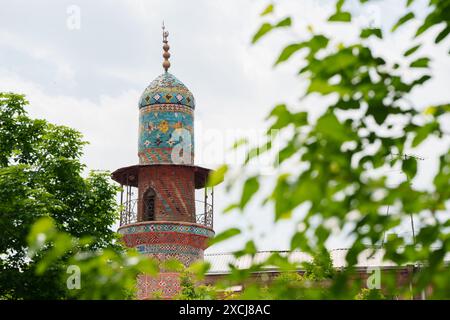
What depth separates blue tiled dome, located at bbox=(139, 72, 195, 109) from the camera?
86.4 ft

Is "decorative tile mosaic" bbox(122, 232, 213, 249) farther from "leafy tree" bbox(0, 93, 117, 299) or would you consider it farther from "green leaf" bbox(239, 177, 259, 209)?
"green leaf" bbox(239, 177, 259, 209)

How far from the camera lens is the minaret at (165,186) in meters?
25.8

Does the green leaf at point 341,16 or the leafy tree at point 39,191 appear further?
the leafy tree at point 39,191

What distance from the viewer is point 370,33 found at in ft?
8.34

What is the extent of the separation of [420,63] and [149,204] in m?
24.5

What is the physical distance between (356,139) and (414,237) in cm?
37

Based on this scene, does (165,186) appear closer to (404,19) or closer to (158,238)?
(158,238)

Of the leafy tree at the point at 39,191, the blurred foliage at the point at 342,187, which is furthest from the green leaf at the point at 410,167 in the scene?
the leafy tree at the point at 39,191

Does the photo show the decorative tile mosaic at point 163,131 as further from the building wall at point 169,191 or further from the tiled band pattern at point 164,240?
the tiled band pattern at point 164,240

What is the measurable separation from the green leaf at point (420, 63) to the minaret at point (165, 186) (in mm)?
23158

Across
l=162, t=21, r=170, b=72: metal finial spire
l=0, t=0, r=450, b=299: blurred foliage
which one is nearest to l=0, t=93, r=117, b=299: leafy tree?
l=162, t=21, r=170, b=72: metal finial spire

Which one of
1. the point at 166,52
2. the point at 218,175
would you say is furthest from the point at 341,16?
the point at 166,52

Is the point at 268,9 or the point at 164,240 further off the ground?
the point at 164,240
